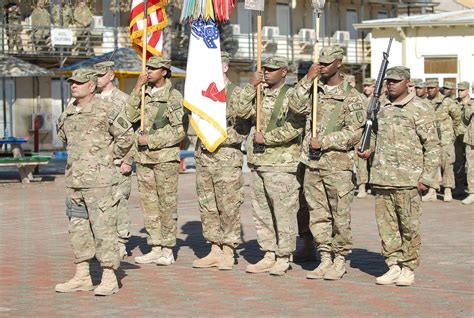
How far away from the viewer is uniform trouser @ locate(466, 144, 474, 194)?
19.1 metres

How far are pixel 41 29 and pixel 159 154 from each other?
29.5 meters

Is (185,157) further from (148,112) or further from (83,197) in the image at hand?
(83,197)

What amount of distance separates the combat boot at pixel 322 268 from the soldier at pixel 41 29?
99.7 feet

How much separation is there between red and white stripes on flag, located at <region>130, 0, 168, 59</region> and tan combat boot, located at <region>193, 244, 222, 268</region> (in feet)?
8.32

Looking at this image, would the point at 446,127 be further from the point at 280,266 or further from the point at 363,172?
the point at 280,266

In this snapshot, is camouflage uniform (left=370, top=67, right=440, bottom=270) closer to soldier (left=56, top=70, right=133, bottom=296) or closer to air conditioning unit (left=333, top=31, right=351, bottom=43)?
soldier (left=56, top=70, right=133, bottom=296)

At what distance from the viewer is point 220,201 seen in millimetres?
11750

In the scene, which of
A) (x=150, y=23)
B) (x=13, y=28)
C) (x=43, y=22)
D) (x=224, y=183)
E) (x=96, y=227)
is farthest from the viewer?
(x=43, y=22)

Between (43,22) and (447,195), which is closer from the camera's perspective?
(447,195)

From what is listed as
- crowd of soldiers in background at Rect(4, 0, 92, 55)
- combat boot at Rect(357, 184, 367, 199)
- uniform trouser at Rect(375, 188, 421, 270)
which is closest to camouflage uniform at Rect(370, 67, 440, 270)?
uniform trouser at Rect(375, 188, 421, 270)

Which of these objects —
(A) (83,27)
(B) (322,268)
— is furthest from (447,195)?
(A) (83,27)

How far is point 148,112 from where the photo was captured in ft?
39.8

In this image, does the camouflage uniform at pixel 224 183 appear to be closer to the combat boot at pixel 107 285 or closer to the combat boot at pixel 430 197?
the combat boot at pixel 107 285

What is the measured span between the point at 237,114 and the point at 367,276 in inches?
79.7
